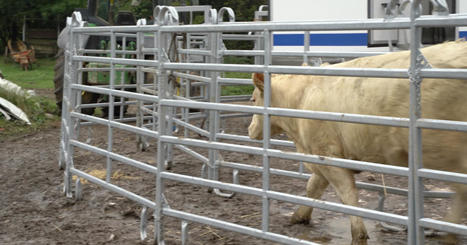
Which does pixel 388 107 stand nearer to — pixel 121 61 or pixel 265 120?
pixel 265 120

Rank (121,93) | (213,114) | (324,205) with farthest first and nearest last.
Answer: (213,114) → (121,93) → (324,205)

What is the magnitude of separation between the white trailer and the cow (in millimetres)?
3419

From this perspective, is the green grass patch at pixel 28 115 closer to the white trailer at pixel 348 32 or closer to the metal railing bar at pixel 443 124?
the white trailer at pixel 348 32

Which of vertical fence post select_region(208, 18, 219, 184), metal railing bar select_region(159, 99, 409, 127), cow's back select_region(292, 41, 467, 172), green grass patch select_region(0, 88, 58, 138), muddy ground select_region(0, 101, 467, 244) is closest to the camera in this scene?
metal railing bar select_region(159, 99, 409, 127)

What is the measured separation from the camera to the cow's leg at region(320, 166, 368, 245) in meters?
4.73

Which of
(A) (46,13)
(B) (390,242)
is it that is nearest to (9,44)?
(A) (46,13)

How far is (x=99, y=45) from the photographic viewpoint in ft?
44.5

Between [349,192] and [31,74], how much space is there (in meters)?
21.2

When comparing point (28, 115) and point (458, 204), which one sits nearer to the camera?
point (458, 204)

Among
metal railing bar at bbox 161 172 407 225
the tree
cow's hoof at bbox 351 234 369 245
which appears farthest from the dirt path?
the tree

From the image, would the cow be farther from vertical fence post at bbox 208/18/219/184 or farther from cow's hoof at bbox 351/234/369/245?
vertical fence post at bbox 208/18/219/184

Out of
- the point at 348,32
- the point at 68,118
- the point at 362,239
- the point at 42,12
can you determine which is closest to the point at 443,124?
the point at 362,239

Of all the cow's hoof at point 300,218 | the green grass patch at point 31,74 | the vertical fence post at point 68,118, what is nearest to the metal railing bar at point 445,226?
the cow's hoof at point 300,218

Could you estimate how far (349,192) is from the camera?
473 centimetres
